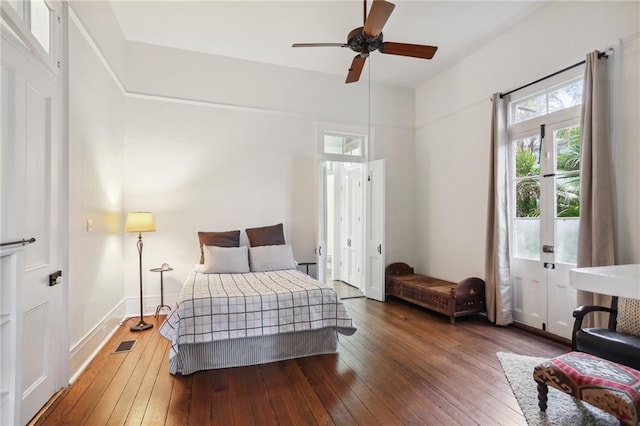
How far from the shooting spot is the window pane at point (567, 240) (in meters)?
3.14

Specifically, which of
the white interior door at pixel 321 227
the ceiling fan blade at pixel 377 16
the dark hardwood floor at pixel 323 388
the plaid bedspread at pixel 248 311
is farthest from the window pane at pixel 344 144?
the dark hardwood floor at pixel 323 388

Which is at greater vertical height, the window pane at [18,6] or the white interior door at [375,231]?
the window pane at [18,6]

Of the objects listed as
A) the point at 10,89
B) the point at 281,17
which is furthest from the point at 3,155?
the point at 281,17

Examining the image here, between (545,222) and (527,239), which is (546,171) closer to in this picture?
(545,222)

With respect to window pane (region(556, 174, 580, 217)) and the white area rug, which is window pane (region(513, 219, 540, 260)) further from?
the white area rug

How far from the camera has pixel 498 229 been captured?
3.77 m

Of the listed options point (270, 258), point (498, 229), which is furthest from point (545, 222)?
point (270, 258)

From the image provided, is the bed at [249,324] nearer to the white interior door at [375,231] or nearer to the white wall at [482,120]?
the white interior door at [375,231]

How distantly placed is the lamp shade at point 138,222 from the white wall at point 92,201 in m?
0.19

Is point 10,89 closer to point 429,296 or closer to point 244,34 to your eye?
point 244,34

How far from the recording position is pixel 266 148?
4711 mm

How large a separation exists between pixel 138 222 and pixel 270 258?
5.35 feet

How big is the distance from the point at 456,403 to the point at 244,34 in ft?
14.4

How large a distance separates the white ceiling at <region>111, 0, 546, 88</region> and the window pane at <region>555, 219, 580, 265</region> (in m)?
2.36
